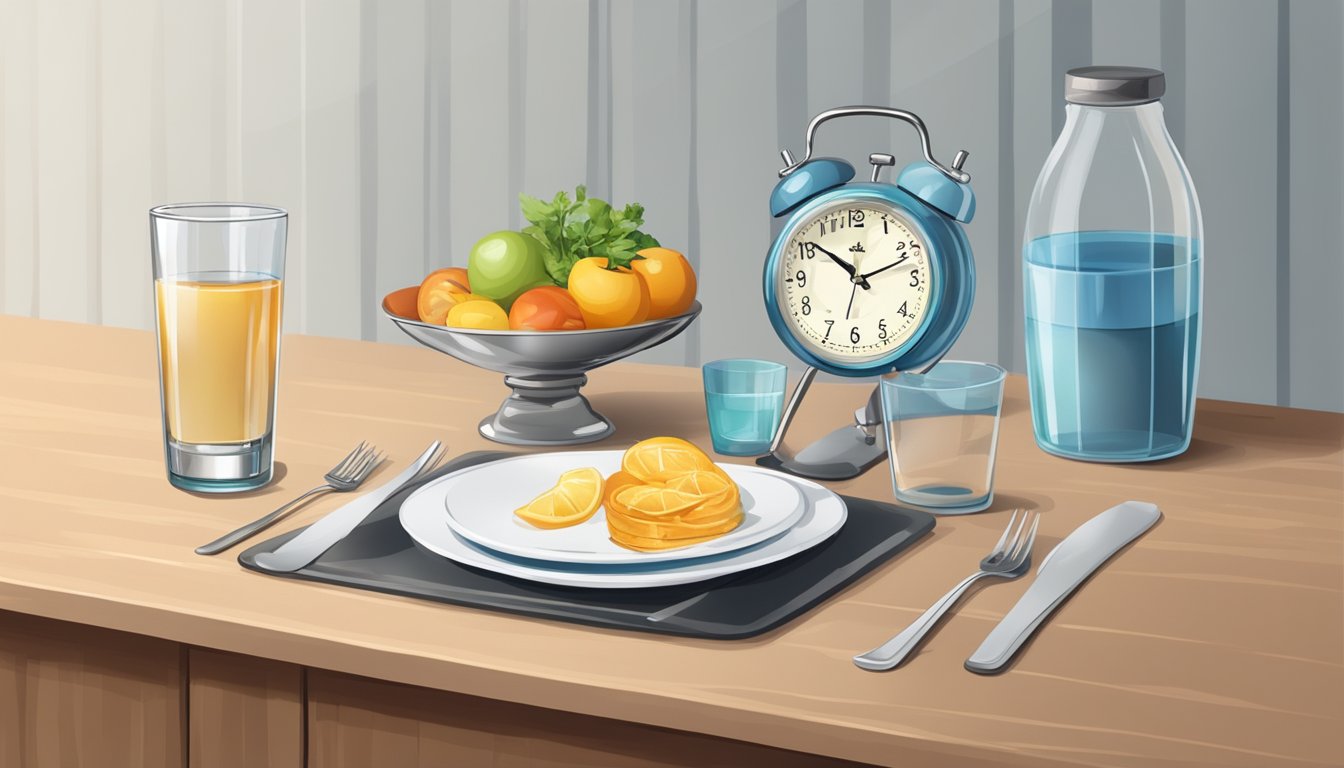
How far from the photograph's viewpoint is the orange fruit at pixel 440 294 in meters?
1.30

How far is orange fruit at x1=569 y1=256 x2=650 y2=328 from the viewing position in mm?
1262

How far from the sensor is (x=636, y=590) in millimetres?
913

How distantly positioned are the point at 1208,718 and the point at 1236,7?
5.43 feet

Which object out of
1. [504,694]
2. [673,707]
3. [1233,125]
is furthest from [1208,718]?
[1233,125]

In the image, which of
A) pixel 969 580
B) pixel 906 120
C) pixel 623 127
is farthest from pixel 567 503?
pixel 623 127

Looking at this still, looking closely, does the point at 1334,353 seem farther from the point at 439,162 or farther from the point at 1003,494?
the point at 439,162

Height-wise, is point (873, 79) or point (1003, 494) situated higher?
point (873, 79)

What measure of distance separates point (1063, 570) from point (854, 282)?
15.4 inches

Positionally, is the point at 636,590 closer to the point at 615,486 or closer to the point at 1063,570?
the point at 615,486

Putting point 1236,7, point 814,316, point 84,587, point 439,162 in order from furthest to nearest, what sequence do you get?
point 439,162 → point 1236,7 → point 814,316 → point 84,587

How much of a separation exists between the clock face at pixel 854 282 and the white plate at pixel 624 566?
27cm

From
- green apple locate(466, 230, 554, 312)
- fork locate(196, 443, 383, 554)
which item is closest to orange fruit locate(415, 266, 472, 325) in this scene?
green apple locate(466, 230, 554, 312)

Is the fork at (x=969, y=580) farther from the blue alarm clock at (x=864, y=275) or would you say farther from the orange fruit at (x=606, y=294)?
the orange fruit at (x=606, y=294)

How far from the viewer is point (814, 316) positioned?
4.19 feet
